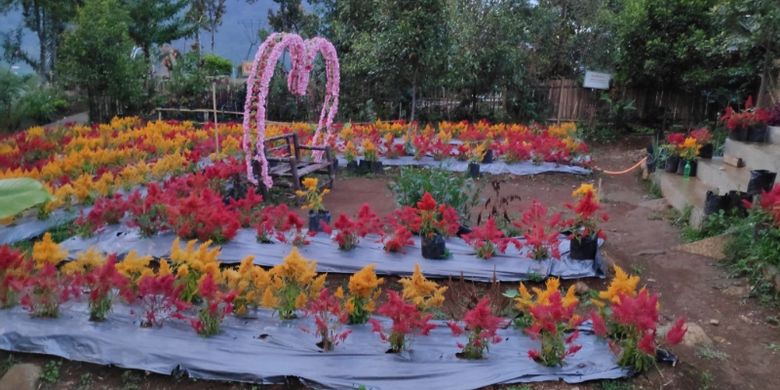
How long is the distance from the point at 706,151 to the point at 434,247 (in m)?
4.96

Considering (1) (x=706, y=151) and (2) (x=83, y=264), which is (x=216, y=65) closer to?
(1) (x=706, y=151)

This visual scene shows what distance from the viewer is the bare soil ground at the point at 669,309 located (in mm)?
2771

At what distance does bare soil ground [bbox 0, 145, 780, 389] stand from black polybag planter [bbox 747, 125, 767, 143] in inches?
57.9

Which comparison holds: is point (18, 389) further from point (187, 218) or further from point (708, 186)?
point (708, 186)

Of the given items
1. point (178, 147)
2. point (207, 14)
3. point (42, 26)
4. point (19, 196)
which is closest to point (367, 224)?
point (19, 196)

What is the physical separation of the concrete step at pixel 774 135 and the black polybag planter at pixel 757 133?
0.06 metres

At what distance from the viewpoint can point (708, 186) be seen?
21.2 feet

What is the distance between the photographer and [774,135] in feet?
22.4

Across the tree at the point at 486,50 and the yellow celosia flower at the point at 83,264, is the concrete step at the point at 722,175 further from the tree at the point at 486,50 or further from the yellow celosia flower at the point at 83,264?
the tree at the point at 486,50

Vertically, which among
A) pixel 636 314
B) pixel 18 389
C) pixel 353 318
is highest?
pixel 636 314

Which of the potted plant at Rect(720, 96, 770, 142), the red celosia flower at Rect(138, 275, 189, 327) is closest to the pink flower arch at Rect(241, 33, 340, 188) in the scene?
the red celosia flower at Rect(138, 275, 189, 327)

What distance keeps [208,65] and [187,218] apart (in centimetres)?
1465

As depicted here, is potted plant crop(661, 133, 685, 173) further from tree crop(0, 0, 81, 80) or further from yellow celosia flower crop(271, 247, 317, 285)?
tree crop(0, 0, 81, 80)

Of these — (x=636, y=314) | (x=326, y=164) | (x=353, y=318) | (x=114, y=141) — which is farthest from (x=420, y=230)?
(x=114, y=141)
